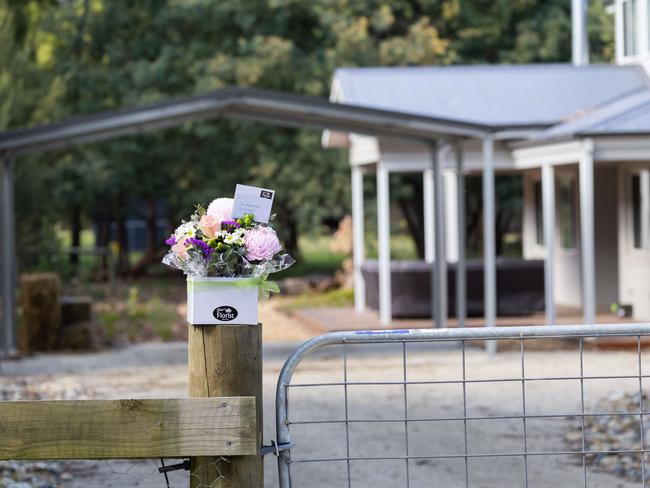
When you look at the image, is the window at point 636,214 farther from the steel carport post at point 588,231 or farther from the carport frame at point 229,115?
the carport frame at point 229,115

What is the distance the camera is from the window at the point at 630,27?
19.2m

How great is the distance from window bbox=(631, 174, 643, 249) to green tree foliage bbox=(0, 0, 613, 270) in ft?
28.8

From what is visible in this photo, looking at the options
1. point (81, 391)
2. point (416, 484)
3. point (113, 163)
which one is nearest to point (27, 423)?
point (416, 484)

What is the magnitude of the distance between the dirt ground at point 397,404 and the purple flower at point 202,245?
100 cm

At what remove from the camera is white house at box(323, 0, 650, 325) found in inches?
630

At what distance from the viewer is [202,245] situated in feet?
13.4

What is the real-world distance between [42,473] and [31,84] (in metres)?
16.9

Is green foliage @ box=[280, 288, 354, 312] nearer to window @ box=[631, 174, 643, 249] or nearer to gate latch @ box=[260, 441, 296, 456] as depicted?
window @ box=[631, 174, 643, 249]

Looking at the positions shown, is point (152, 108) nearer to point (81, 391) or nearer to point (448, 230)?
point (81, 391)

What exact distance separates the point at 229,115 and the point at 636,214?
6.49 metres

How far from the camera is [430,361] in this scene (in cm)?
1341

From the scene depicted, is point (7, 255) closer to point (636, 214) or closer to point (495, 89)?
point (495, 89)

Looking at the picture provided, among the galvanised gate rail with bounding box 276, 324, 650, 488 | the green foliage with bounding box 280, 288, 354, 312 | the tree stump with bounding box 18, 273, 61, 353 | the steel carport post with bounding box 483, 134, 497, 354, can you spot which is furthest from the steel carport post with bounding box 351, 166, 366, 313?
the tree stump with bounding box 18, 273, 61, 353

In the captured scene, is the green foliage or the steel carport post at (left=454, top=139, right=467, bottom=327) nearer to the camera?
the steel carport post at (left=454, top=139, right=467, bottom=327)
